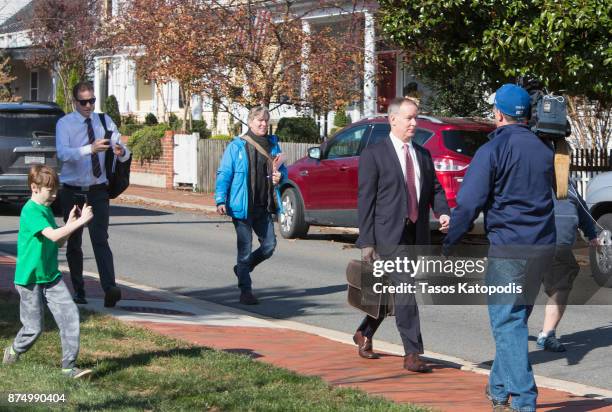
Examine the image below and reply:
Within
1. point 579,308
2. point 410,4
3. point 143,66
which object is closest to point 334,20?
point 143,66

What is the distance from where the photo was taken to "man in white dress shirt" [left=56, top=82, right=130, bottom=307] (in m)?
9.89

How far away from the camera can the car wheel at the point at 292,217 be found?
1731cm

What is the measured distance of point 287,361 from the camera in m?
8.03

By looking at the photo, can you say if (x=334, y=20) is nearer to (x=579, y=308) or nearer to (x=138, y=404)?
(x=579, y=308)

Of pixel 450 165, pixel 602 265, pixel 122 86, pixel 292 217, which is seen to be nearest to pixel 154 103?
pixel 122 86

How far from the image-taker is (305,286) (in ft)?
41.3

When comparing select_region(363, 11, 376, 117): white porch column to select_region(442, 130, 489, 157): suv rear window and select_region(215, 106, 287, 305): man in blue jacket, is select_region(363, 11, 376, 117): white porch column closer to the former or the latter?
select_region(442, 130, 489, 157): suv rear window

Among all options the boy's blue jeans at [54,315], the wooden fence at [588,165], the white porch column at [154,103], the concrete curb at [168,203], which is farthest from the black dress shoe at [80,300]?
the white porch column at [154,103]

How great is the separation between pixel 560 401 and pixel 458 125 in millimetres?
8444

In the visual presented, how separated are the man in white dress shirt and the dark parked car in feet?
31.5

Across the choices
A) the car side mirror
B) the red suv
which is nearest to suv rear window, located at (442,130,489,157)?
the red suv

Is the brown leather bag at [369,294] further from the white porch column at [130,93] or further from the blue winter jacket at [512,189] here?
the white porch column at [130,93]

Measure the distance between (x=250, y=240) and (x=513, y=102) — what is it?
198 inches

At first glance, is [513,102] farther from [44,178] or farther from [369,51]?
[369,51]
